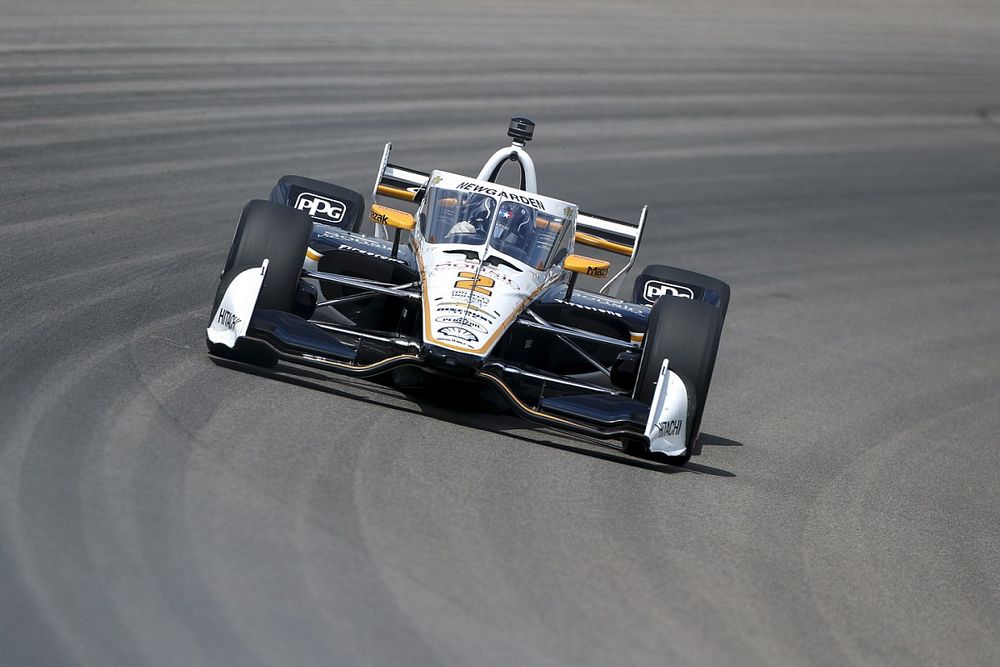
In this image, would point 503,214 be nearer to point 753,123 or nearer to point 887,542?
point 887,542

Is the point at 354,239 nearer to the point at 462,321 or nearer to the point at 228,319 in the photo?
the point at 228,319

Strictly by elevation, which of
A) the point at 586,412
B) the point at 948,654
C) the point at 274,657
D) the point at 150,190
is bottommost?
the point at 274,657

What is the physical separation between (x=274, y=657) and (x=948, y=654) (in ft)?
10.9

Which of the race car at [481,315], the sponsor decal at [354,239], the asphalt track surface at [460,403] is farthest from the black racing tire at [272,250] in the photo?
the sponsor decal at [354,239]

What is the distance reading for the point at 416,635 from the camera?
6266 millimetres

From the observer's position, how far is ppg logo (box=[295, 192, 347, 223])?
12625 millimetres

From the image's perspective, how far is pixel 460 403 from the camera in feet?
33.2

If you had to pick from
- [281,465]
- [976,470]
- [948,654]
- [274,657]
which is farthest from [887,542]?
[274,657]

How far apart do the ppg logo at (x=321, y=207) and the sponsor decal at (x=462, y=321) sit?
3.38 meters

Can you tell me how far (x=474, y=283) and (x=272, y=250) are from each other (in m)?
1.40

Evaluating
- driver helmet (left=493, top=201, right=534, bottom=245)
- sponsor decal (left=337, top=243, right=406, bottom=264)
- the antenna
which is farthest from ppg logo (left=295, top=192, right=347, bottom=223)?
driver helmet (left=493, top=201, right=534, bottom=245)

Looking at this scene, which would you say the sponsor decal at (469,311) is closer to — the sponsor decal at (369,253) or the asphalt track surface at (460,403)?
the asphalt track surface at (460,403)

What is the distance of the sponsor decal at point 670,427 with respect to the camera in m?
9.45

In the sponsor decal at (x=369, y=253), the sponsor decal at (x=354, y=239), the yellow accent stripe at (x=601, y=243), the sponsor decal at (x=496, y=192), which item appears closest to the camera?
the sponsor decal at (x=496, y=192)
